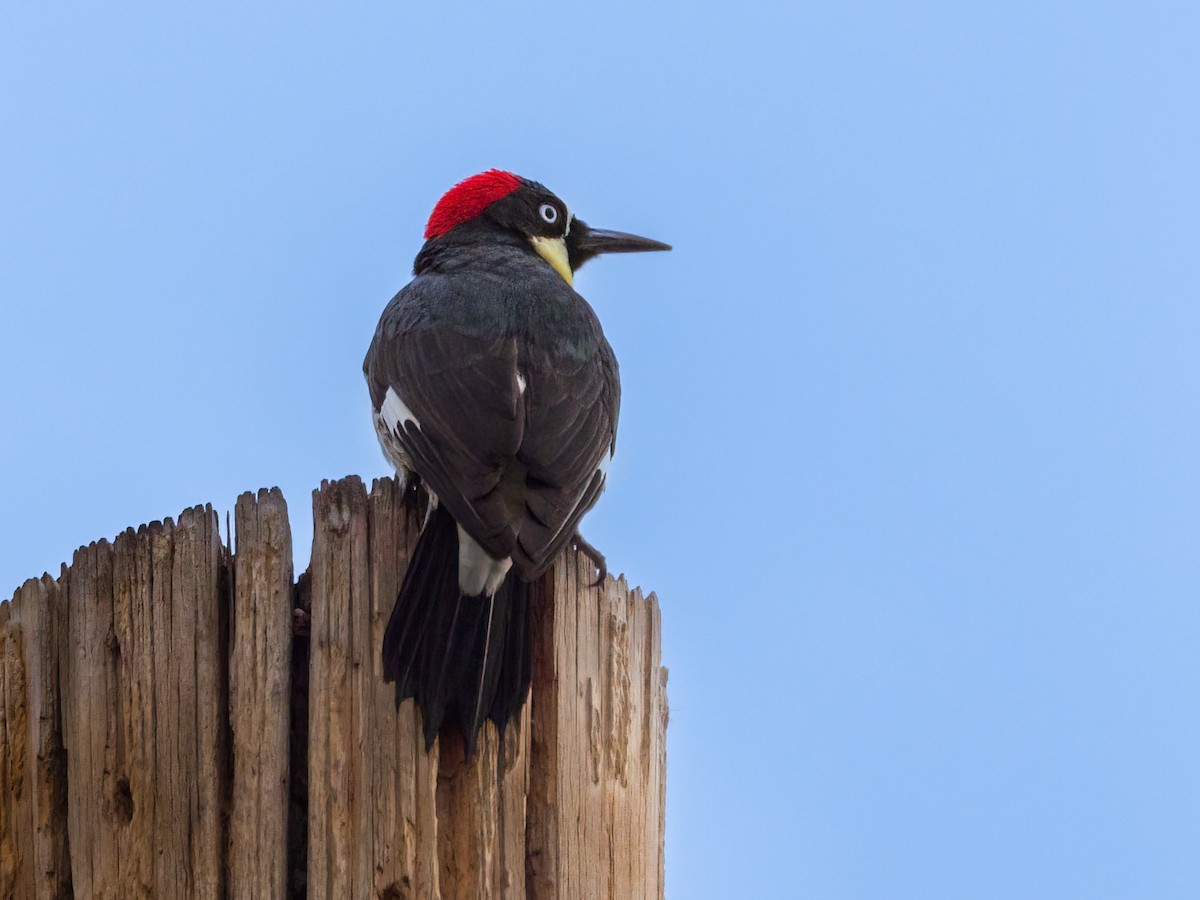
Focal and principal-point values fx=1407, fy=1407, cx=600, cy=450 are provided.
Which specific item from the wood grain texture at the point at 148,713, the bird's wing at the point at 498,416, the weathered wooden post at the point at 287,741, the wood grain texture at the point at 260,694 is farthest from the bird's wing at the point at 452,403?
the wood grain texture at the point at 148,713

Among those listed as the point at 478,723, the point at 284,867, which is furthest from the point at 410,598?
the point at 284,867

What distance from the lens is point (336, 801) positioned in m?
2.64

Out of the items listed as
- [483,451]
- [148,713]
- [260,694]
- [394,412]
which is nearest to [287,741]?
[260,694]

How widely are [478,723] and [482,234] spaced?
2721mm

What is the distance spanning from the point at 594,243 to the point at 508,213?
19.6 inches

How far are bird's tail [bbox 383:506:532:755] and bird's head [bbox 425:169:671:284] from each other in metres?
2.37

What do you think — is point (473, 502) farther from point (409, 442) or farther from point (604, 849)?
point (604, 849)

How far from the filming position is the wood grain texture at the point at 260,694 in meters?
2.64

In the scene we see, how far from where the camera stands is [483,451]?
10.5 feet

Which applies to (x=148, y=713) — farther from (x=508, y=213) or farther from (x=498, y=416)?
(x=508, y=213)

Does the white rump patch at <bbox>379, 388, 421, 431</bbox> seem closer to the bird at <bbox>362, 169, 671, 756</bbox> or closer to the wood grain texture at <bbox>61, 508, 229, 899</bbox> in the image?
the bird at <bbox>362, 169, 671, 756</bbox>

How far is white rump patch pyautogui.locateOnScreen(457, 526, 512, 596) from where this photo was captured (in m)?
2.96

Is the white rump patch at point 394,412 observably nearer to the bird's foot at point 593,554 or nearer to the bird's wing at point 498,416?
the bird's wing at point 498,416

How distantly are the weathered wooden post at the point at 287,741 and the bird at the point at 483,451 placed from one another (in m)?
0.06
